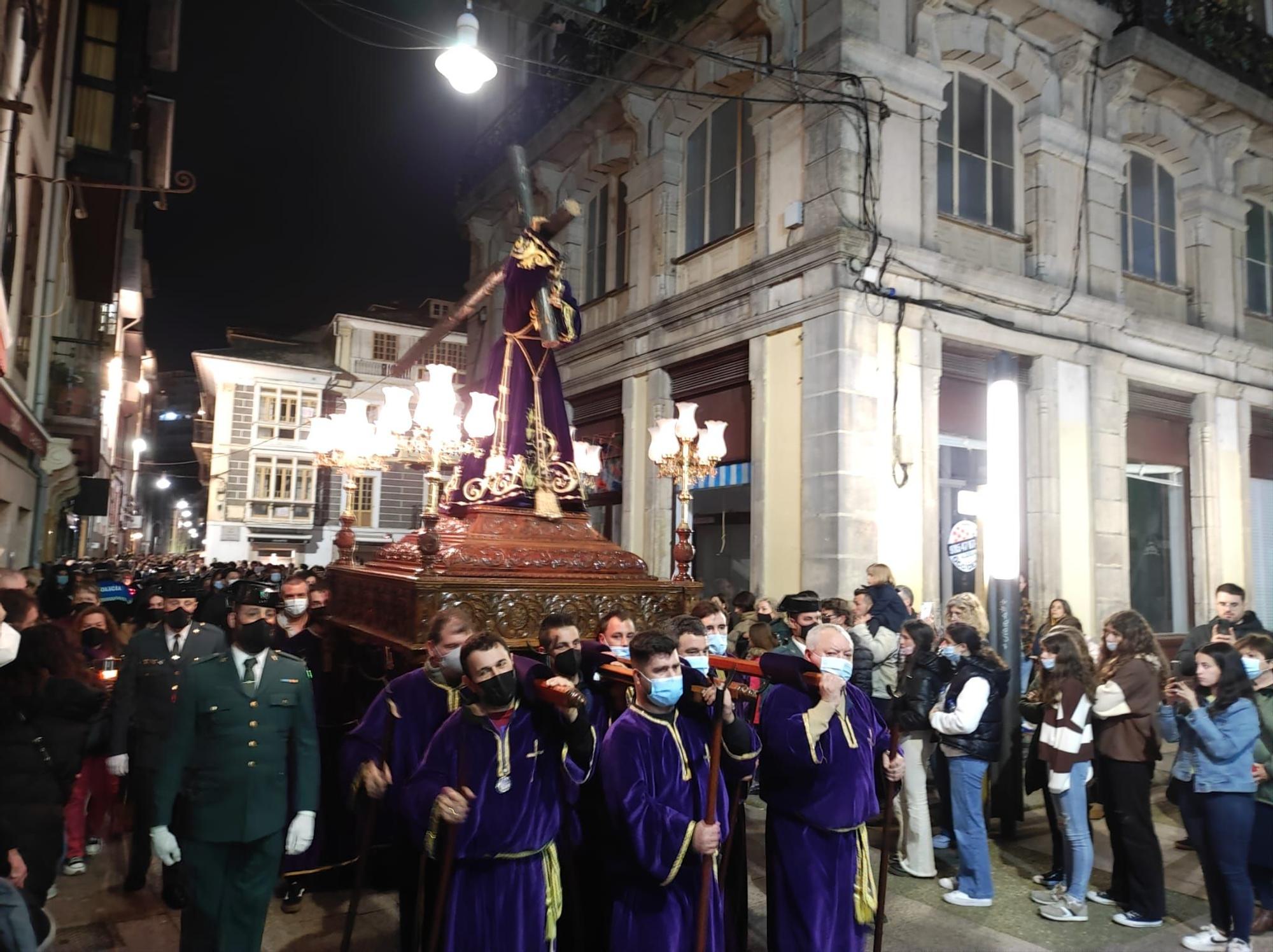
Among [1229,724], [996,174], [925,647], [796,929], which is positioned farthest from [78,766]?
[996,174]

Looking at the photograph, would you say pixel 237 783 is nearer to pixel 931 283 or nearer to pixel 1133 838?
pixel 1133 838

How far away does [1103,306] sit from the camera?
514 inches

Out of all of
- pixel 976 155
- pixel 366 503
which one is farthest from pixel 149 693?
pixel 366 503

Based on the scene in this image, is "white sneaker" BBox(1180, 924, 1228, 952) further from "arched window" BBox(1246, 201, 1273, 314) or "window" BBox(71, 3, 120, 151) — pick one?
"window" BBox(71, 3, 120, 151)

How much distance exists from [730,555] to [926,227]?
5887 millimetres

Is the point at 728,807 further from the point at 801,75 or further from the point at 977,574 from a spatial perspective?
the point at 801,75

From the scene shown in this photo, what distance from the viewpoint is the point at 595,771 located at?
13.9 feet

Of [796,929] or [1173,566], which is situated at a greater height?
[1173,566]

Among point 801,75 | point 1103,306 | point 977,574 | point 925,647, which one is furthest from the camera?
point 1103,306

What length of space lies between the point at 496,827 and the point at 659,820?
70 cm

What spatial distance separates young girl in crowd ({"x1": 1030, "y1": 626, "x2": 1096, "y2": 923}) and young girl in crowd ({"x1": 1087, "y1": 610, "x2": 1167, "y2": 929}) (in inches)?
4.5

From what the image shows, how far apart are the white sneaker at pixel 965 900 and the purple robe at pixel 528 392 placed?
12.3 ft

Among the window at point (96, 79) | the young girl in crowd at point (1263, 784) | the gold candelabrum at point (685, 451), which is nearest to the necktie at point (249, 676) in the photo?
the gold candelabrum at point (685, 451)

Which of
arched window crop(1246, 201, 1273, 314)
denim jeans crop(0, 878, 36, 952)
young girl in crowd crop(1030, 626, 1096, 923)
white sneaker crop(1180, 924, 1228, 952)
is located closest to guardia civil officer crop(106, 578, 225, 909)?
denim jeans crop(0, 878, 36, 952)
